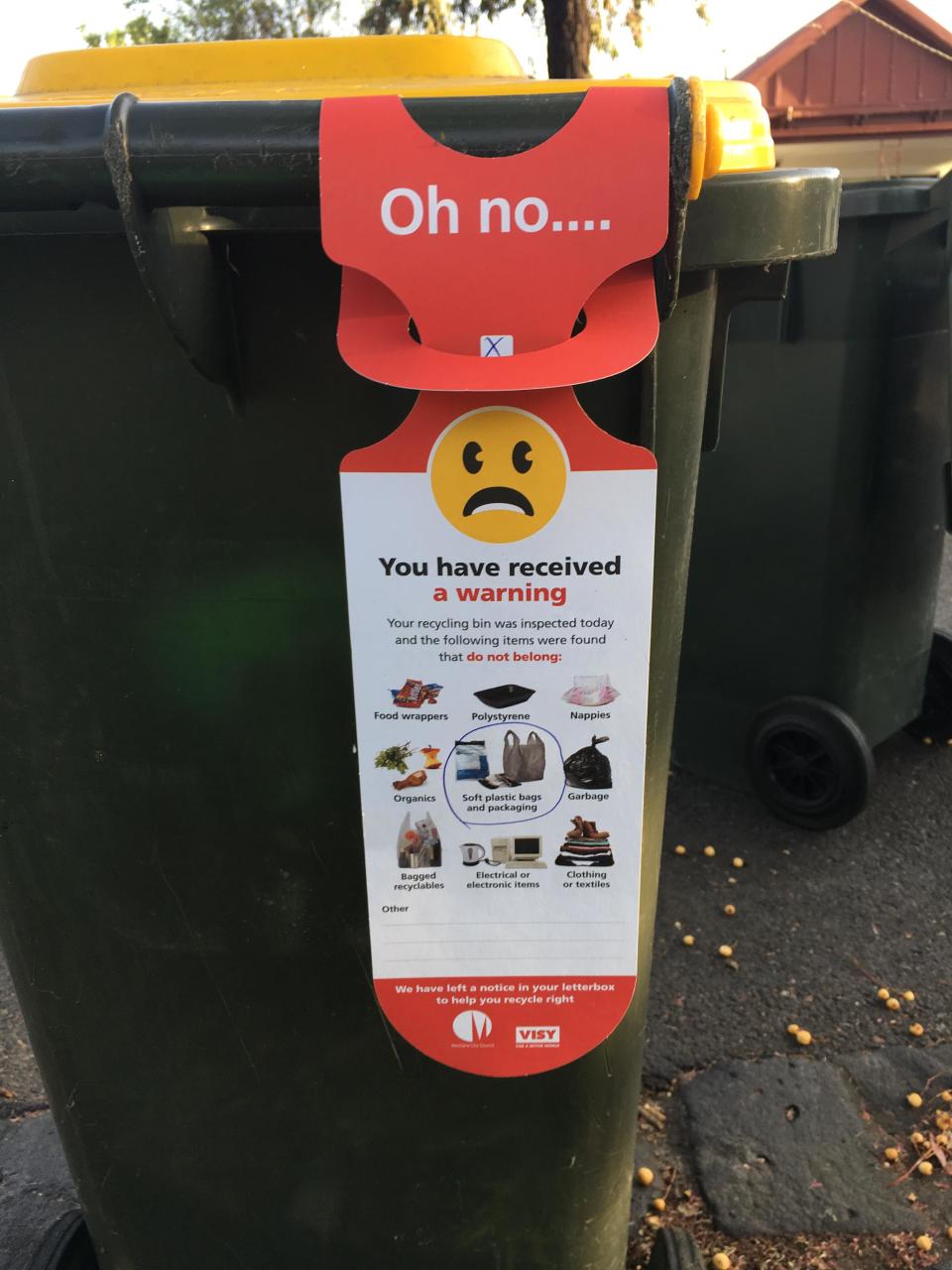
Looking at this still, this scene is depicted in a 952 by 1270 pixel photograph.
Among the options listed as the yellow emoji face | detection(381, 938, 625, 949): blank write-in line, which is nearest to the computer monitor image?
detection(381, 938, 625, 949): blank write-in line

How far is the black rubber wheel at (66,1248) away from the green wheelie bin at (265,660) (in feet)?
0.52

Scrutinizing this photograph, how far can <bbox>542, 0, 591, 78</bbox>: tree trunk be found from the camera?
6527 mm

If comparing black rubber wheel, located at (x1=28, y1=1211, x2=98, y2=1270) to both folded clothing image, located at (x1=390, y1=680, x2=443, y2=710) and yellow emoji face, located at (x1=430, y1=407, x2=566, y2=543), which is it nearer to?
folded clothing image, located at (x1=390, y1=680, x2=443, y2=710)

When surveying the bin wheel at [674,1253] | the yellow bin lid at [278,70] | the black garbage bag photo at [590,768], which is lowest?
the bin wheel at [674,1253]

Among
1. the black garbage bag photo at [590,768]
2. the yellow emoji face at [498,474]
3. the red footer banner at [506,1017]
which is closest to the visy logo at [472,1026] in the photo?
the red footer banner at [506,1017]

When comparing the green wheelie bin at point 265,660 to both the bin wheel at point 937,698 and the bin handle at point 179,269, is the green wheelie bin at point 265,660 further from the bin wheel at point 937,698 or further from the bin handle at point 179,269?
the bin wheel at point 937,698

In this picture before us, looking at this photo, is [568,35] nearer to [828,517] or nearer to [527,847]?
[828,517]

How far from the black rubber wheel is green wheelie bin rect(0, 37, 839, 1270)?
→ 0.16 m

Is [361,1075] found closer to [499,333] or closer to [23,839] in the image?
[23,839]

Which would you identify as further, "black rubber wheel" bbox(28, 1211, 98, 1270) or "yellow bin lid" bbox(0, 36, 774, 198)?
"black rubber wheel" bbox(28, 1211, 98, 1270)

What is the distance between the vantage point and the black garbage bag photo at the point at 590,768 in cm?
Answer: 113

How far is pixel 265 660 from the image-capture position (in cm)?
114

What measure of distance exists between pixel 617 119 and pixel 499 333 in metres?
0.22

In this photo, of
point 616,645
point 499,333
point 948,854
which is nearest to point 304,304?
point 499,333
